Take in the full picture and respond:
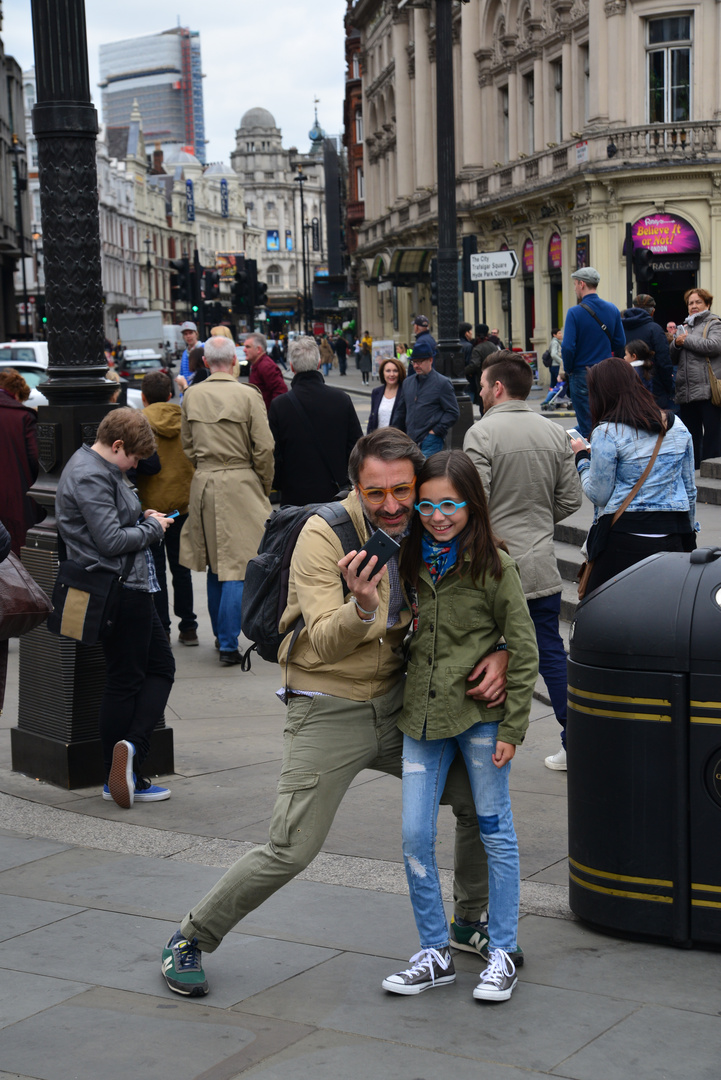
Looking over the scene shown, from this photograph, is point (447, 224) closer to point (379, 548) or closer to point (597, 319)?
point (597, 319)

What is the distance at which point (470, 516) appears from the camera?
12.4ft

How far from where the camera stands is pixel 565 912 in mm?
4516

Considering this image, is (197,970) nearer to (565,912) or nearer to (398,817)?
(565,912)

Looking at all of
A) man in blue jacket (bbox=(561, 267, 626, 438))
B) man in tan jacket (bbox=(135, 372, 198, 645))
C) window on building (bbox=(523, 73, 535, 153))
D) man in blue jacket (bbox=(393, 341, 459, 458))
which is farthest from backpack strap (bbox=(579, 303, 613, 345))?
window on building (bbox=(523, 73, 535, 153))

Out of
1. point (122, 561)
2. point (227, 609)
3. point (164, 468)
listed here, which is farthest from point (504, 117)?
point (122, 561)

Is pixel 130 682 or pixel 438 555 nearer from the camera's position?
pixel 438 555

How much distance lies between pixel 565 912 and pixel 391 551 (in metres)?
1.79

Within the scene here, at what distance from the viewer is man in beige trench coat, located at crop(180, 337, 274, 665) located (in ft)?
28.4

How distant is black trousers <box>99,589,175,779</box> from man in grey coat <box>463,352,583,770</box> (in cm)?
164

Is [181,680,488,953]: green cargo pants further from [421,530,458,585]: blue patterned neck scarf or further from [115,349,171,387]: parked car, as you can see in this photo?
[115,349,171,387]: parked car

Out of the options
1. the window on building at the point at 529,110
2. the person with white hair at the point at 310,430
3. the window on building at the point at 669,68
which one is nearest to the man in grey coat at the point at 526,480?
the person with white hair at the point at 310,430

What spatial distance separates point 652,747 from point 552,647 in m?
2.13

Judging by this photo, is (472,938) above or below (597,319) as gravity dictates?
below

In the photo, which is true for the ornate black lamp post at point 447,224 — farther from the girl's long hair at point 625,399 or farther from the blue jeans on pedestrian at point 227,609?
the girl's long hair at point 625,399
